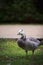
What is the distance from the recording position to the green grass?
8.27 m

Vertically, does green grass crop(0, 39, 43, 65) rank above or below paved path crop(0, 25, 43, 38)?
below

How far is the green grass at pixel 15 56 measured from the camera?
8.27 meters

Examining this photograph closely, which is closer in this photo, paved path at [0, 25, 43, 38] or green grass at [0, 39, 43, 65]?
green grass at [0, 39, 43, 65]

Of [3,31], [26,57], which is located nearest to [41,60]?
[26,57]

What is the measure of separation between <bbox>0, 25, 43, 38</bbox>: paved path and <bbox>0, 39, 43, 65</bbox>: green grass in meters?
1.32

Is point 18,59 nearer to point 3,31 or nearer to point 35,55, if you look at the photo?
point 35,55

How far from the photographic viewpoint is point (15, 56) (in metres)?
8.97

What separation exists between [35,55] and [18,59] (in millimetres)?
582

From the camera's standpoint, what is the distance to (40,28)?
1323cm

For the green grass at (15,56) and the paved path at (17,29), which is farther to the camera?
the paved path at (17,29)

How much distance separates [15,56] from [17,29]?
3.93m

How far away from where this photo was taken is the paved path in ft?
39.1

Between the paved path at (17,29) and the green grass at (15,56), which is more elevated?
the paved path at (17,29)

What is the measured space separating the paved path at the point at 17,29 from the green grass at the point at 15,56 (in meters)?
1.32
